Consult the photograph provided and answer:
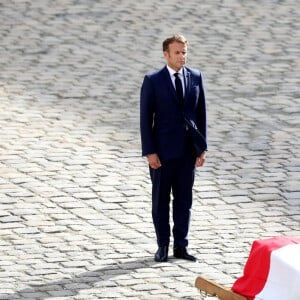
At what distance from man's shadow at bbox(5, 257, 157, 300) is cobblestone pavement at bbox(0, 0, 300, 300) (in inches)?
0.6

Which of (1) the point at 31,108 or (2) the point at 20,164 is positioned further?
(1) the point at 31,108

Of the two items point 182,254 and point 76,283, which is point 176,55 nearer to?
point 182,254

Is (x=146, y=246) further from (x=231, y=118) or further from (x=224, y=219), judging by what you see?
(x=231, y=118)

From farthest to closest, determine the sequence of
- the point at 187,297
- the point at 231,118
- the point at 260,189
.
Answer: the point at 231,118, the point at 260,189, the point at 187,297

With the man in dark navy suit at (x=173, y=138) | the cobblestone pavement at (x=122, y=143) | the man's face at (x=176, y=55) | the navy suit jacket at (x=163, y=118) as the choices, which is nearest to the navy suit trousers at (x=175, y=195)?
the man in dark navy suit at (x=173, y=138)

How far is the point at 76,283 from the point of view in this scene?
9977mm

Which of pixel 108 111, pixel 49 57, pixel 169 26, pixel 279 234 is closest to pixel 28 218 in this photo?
pixel 279 234

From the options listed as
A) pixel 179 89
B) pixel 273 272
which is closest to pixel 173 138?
pixel 179 89

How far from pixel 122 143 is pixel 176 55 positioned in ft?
11.5

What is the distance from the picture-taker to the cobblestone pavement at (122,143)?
10.4m

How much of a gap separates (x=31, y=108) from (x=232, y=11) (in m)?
5.70

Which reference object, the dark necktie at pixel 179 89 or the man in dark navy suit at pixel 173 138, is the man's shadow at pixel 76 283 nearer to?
the man in dark navy suit at pixel 173 138

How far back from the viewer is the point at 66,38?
18266mm

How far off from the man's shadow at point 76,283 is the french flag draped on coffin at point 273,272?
1493 mm
